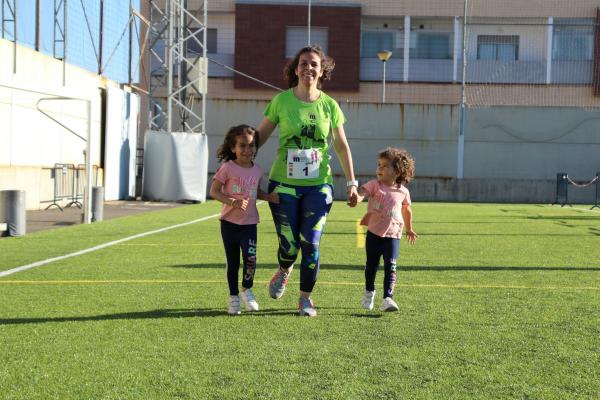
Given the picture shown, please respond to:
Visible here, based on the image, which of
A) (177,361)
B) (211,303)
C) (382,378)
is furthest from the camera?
(211,303)

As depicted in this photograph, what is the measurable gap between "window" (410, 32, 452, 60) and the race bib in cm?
3834

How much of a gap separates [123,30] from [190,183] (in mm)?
4984

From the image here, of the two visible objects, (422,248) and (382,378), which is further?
(422,248)

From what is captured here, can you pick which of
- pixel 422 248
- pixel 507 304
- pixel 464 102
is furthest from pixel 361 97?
pixel 507 304

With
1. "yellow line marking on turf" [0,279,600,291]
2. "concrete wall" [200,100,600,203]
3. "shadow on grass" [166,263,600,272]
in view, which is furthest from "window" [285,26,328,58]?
"yellow line marking on turf" [0,279,600,291]

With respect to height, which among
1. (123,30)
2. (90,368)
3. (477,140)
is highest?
(123,30)

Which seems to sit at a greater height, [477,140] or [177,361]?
[477,140]

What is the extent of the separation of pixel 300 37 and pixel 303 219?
38.2 meters

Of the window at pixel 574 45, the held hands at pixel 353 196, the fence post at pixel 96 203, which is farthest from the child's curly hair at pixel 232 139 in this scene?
the window at pixel 574 45

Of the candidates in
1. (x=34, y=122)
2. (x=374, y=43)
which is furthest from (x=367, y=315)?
(x=374, y=43)

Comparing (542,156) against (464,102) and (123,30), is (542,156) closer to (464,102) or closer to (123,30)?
(464,102)

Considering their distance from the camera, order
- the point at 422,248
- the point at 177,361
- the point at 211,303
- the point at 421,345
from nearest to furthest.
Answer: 1. the point at 177,361
2. the point at 421,345
3. the point at 211,303
4. the point at 422,248

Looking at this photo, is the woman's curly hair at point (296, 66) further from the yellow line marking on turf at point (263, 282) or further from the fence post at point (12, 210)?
the fence post at point (12, 210)

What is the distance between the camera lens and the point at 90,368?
179 inches
